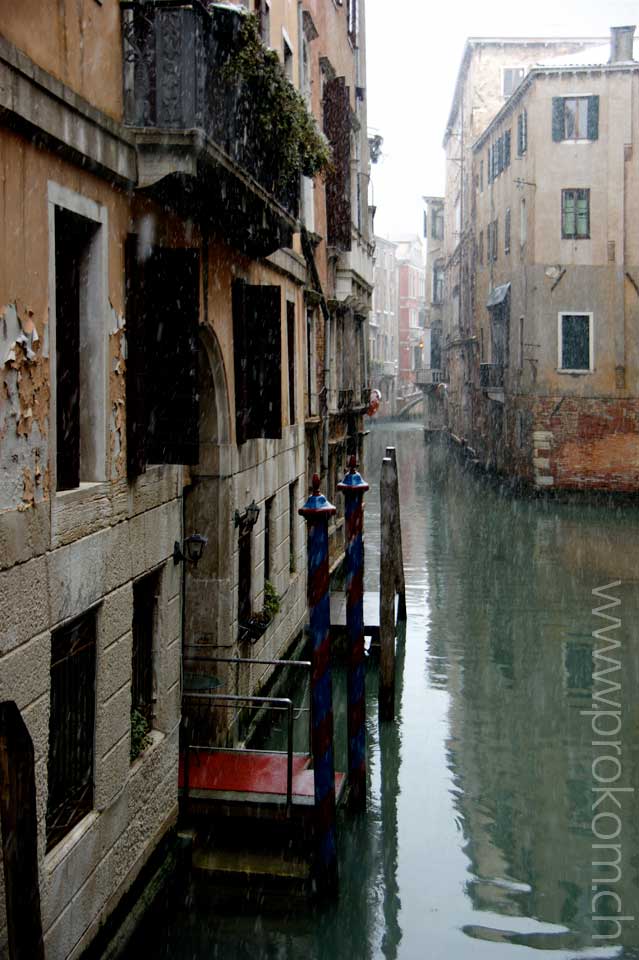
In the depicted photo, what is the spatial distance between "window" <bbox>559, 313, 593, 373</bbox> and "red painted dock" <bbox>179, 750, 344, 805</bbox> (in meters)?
23.3

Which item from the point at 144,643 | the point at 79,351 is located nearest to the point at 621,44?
the point at 144,643

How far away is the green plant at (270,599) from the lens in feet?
37.6

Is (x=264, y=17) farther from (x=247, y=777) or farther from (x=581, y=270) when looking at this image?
(x=581, y=270)

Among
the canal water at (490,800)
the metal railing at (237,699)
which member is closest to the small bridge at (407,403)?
the canal water at (490,800)

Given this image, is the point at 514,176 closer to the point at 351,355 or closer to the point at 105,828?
the point at 351,355

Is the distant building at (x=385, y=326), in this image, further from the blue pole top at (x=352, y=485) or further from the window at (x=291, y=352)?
the blue pole top at (x=352, y=485)

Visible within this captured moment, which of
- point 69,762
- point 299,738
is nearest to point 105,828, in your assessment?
point 69,762

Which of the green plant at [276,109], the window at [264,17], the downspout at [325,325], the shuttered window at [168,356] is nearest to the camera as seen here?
the shuttered window at [168,356]

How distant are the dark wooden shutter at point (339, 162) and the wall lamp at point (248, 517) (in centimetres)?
764

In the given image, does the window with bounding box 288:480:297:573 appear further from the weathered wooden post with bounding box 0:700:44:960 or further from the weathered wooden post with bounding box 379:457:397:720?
the weathered wooden post with bounding box 0:700:44:960

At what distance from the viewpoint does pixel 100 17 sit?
5.95m

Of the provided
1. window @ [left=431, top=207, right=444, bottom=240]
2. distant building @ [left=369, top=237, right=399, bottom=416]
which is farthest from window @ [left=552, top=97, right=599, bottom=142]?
distant building @ [left=369, top=237, right=399, bottom=416]

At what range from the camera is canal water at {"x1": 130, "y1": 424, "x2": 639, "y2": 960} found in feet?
24.1

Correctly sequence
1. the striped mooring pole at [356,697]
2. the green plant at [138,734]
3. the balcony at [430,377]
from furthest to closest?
the balcony at [430,377] → the striped mooring pole at [356,697] → the green plant at [138,734]
